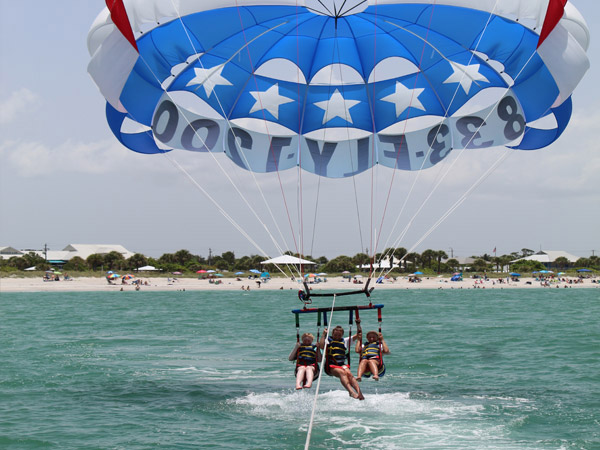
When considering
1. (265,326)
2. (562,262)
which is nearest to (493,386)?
(265,326)

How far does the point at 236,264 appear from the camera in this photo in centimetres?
9081

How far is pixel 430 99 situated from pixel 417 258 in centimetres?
8512

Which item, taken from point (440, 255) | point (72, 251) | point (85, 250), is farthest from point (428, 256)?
point (72, 251)

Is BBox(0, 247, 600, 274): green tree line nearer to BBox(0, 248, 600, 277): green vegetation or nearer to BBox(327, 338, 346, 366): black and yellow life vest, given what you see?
BBox(0, 248, 600, 277): green vegetation

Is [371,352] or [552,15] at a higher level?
[552,15]

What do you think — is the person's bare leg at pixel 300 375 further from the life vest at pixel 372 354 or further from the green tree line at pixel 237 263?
the green tree line at pixel 237 263

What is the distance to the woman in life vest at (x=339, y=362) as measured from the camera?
9.39 meters

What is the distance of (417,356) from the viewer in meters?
18.9

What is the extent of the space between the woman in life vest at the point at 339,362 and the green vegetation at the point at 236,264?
62.4m

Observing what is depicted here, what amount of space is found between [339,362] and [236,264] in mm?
81817

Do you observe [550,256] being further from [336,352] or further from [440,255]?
[336,352]

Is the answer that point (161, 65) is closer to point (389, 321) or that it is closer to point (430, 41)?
point (430, 41)

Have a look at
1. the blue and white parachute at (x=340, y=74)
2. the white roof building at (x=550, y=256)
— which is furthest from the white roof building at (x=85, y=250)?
the blue and white parachute at (x=340, y=74)

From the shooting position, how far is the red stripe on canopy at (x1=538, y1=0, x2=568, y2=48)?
10.4m
